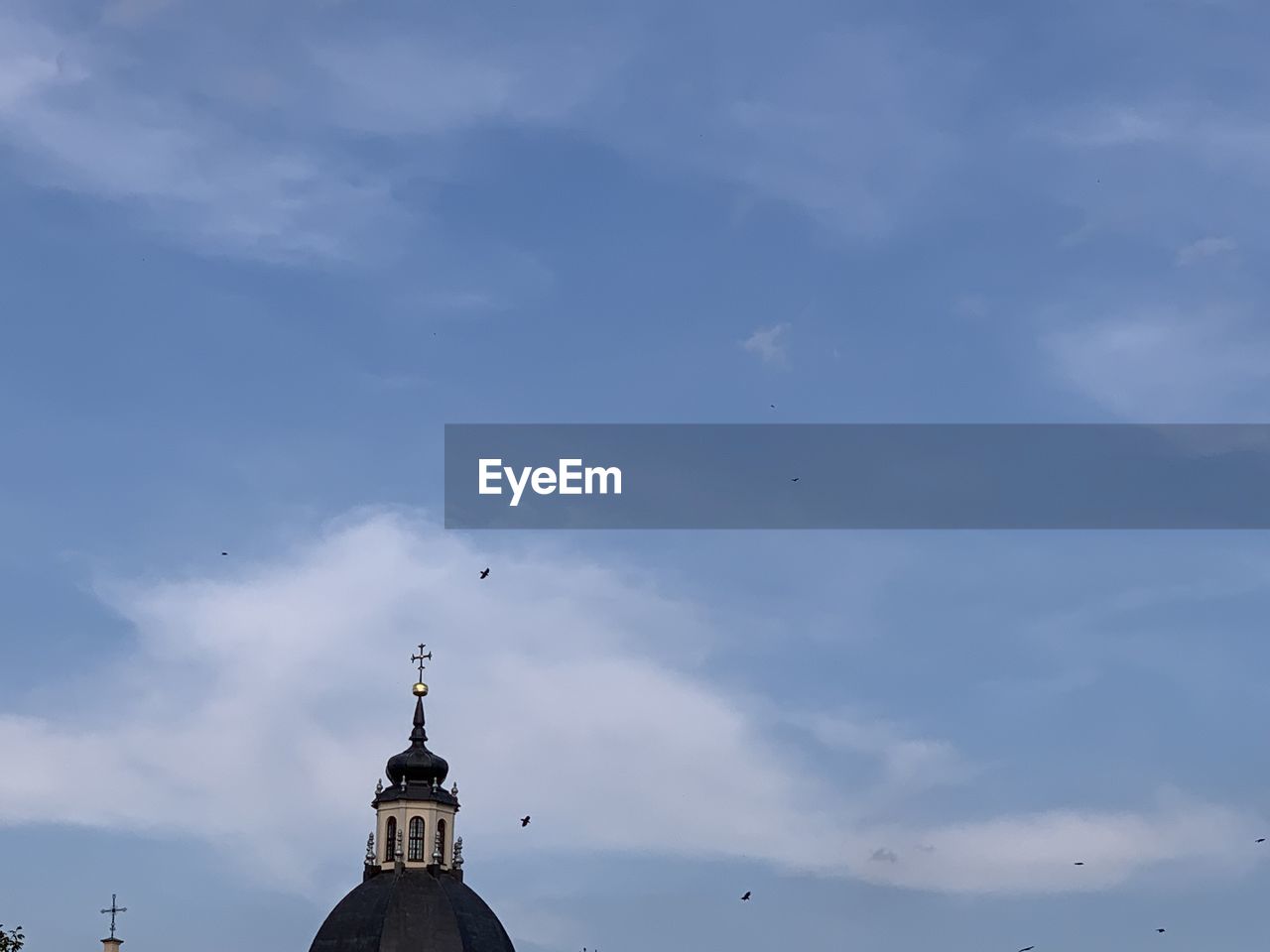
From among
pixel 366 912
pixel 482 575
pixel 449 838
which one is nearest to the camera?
pixel 482 575

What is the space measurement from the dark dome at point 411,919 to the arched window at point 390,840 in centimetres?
325

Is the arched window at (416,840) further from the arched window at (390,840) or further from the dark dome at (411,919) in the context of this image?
the dark dome at (411,919)

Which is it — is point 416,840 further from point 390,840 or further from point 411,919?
point 411,919

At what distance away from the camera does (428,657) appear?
7485 inches

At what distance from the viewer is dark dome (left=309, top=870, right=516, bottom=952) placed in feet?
550

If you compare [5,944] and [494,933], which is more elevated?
[494,933]

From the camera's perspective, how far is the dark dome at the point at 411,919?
168m

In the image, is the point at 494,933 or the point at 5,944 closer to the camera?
the point at 5,944

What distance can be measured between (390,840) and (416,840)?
201 cm

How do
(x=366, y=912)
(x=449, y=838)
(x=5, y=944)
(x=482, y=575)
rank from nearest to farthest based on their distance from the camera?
1. (x=5, y=944)
2. (x=482, y=575)
3. (x=366, y=912)
4. (x=449, y=838)

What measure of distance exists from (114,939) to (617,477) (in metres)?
91.8

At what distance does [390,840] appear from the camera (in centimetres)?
18050

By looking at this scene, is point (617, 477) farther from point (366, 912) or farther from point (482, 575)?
point (366, 912)

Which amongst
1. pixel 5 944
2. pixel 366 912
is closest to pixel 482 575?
pixel 5 944
